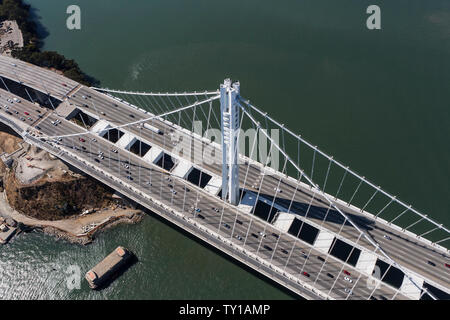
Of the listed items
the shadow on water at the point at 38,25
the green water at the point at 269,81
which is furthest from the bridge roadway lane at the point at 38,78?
the shadow on water at the point at 38,25

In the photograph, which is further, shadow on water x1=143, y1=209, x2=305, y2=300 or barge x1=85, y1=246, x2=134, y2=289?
barge x1=85, y1=246, x2=134, y2=289

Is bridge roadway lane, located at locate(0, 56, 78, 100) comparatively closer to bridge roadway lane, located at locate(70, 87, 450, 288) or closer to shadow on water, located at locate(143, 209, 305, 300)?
bridge roadway lane, located at locate(70, 87, 450, 288)

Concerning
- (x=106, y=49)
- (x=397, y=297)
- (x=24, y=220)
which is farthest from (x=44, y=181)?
(x=397, y=297)

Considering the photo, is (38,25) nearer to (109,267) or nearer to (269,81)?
(269,81)

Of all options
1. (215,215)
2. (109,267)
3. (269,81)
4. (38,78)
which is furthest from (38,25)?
(215,215)

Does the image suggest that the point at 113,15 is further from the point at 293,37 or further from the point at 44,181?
the point at 44,181

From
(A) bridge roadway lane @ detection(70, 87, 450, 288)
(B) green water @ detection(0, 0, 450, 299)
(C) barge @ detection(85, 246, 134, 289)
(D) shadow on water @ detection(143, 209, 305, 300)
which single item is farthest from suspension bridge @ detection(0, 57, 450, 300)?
(C) barge @ detection(85, 246, 134, 289)

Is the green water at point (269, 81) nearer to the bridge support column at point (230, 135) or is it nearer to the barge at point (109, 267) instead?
the barge at point (109, 267)
